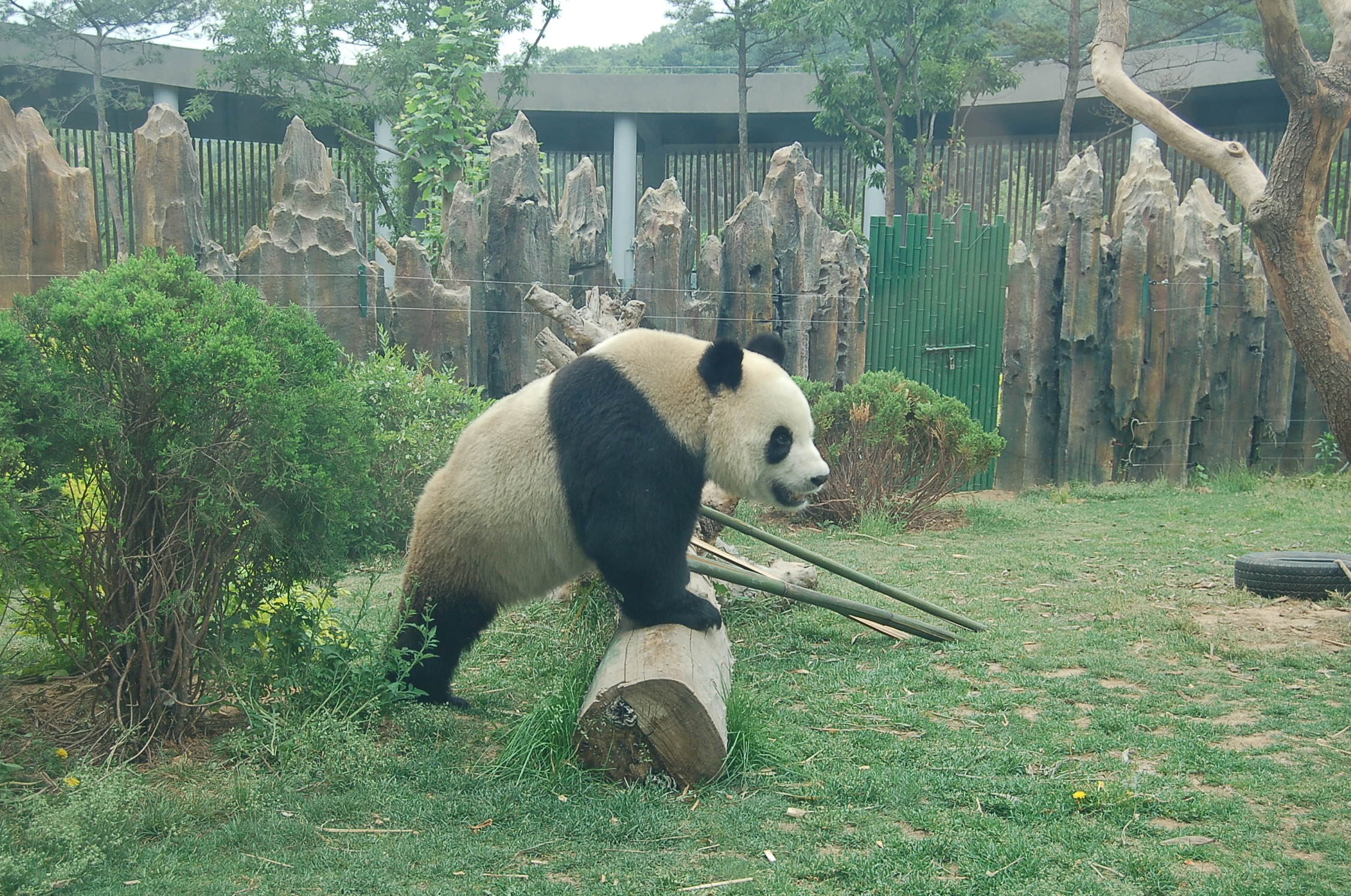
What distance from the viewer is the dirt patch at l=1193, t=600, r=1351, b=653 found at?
5016 mm

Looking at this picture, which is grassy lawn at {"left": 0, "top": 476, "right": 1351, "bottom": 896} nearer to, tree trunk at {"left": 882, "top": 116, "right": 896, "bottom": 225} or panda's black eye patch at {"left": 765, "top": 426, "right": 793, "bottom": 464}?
panda's black eye patch at {"left": 765, "top": 426, "right": 793, "bottom": 464}

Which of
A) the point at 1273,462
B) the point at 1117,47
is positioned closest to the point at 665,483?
the point at 1117,47

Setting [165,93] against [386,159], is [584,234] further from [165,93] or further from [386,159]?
[165,93]

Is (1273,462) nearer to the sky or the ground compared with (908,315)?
nearer to the ground

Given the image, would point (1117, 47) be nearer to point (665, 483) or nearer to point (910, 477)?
point (910, 477)

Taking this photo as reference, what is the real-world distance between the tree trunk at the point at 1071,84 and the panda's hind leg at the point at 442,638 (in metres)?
15.9

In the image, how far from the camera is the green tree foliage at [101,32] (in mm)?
16266

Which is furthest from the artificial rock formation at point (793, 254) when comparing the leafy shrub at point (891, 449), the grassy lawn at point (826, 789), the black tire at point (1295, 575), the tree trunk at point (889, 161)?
the tree trunk at point (889, 161)

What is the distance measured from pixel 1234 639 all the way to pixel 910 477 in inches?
150

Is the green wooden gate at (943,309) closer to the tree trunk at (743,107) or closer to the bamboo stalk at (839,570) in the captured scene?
the bamboo stalk at (839,570)

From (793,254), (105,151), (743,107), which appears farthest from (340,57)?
(793,254)

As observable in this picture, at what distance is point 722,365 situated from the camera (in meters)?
3.75

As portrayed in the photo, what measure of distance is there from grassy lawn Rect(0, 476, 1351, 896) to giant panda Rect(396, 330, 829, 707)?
39cm

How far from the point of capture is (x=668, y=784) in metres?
3.30
